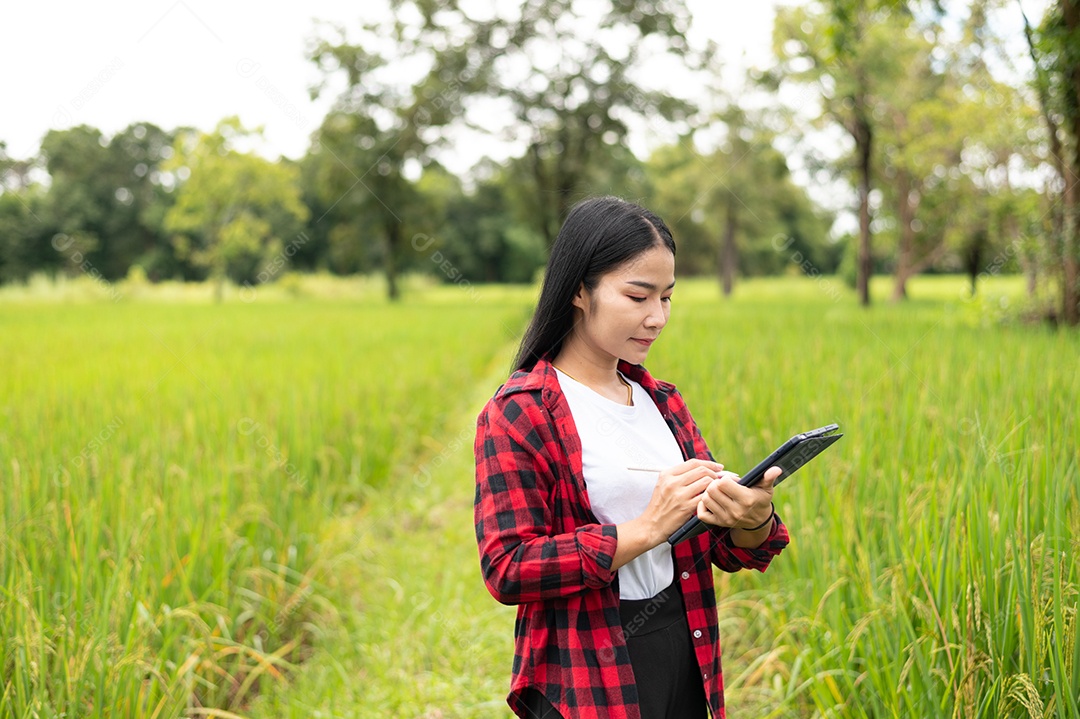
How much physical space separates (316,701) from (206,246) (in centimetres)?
3221

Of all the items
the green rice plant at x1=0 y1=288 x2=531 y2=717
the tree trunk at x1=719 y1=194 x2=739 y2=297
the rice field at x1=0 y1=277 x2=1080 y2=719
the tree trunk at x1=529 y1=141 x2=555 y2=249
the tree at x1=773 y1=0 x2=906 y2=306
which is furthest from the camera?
the tree trunk at x1=719 y1=194 x2=739 y2=297

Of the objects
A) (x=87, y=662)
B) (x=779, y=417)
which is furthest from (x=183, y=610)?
(x=779, y=417)

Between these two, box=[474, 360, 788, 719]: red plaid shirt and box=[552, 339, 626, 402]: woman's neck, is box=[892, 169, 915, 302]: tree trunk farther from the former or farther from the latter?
box=[474, 360, 788, 719]: red plaid shirt

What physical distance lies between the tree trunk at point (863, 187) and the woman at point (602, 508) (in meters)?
15.6

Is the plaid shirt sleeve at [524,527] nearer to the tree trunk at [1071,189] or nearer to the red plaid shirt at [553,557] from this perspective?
the red plaid shirt at [553,557]

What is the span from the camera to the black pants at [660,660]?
1243mm

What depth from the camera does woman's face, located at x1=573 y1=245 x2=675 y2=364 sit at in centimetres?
121

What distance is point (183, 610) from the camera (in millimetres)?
2246

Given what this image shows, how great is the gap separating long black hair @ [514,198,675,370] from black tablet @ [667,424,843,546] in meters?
0.38

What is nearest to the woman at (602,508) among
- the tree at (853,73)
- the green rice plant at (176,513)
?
the green rice plant at (176,513)

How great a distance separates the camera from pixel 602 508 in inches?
48.5

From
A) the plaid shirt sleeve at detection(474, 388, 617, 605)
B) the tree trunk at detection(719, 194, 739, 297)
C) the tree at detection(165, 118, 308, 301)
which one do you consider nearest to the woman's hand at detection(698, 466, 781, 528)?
the plaid shirt sleeve at detection(474, 388, 617, 605)

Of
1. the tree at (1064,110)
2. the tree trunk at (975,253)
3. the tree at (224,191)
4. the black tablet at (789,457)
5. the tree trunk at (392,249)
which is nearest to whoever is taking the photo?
the black tablet at (789,457)

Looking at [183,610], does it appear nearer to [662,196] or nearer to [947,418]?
[947,418]
